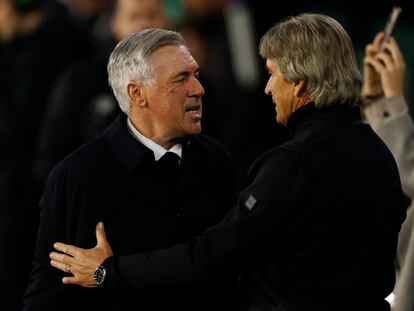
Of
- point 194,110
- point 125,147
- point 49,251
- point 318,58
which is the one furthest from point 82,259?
point 318,58

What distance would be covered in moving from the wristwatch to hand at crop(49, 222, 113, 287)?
0.05 ft

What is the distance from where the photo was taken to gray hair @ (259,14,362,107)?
4512 millimetres

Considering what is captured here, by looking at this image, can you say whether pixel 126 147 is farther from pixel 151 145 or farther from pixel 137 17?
pixel 137 17

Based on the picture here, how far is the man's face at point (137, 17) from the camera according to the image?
7.15 m

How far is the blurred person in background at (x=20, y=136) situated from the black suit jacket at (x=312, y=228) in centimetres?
363

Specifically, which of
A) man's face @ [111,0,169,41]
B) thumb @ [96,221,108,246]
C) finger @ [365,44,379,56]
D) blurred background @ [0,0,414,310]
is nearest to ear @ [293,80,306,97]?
thumb @ [96,221,108,246]

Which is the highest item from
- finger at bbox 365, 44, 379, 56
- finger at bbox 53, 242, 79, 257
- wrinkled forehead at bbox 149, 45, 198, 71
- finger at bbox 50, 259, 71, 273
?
wrinkled forehead at bbox 149, 45, 198, 71

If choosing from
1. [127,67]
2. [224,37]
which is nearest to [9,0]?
[224,37]

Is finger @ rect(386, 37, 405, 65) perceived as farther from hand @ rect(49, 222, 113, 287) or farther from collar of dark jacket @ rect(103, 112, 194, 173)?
hand @ rect(49, 222, 113, 287)

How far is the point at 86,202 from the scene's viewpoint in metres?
4.82

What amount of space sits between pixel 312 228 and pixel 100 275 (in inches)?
33.8

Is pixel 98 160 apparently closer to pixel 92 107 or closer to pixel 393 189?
pixel 393 189

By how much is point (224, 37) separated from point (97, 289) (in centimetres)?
496

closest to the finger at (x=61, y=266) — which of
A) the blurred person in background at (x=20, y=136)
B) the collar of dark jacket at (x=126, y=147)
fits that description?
the collar of dark jacket at (x=126, y=147)
